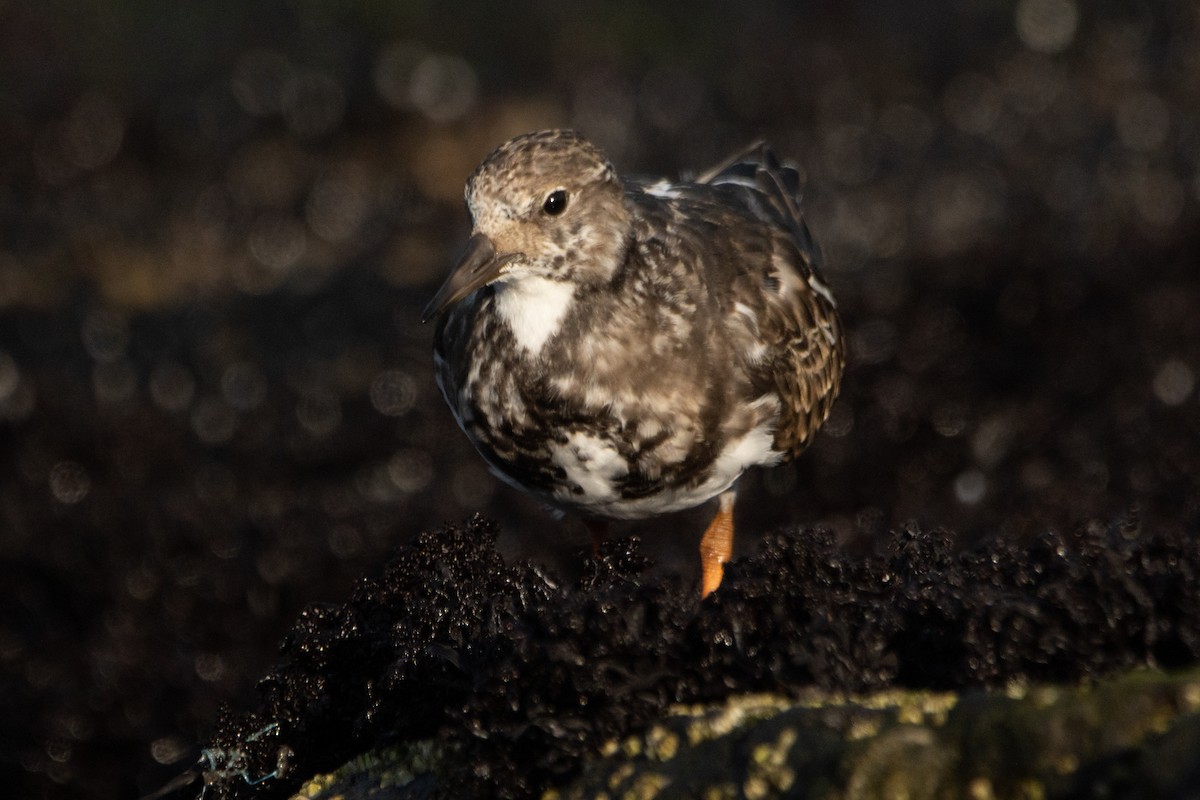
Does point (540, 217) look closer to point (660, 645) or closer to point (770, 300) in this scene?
point (770, 300)

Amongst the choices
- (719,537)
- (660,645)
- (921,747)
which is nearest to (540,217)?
(660,645)

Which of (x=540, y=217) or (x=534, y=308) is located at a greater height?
(x=540, y=217)

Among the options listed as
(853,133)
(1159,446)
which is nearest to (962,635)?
(1159,446)

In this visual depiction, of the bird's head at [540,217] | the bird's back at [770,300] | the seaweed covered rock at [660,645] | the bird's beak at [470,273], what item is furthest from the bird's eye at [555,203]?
the seaweed covered rock at [660,645]

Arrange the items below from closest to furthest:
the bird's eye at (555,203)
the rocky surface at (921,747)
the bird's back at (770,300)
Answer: the rocky surface at (921,747) → the bird's eye at (555,203) → the bird's back at (770,300)

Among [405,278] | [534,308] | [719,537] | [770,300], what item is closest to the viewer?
[534,308]

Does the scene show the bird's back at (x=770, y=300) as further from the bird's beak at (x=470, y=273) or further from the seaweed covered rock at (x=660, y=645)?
the seaweed covered rock at (x=660, y=645)

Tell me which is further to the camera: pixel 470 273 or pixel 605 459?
pixel 605 459
